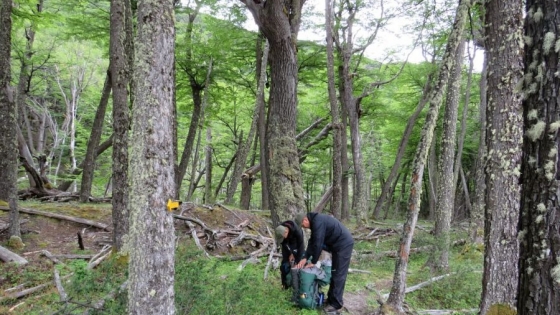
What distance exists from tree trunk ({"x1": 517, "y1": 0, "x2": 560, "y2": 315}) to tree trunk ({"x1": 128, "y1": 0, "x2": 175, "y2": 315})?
9.46 ft

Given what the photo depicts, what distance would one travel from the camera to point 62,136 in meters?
20.5

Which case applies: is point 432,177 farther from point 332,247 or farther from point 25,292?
point 25,292

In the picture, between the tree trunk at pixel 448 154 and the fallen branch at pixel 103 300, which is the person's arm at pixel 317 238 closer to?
the fallen branch at pixel 103 300

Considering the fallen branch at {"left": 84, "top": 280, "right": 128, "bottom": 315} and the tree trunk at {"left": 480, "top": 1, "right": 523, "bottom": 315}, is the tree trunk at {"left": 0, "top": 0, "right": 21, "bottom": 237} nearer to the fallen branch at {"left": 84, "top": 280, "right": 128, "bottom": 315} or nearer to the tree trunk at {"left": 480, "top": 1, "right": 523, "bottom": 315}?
the fallen branch at {"left": 84, "top": 280, "right": 128, "bottom": 315}

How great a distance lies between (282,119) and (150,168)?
3.90 meters

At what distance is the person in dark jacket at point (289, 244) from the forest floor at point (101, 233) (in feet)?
3.73

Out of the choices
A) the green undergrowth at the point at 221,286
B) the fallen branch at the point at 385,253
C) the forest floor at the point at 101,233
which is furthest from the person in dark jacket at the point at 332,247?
the fallen branch at the point at 385,253

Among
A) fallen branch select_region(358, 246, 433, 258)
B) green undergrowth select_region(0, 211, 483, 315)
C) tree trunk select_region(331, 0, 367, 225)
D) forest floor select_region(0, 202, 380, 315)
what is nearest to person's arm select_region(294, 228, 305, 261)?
green undergrowth select_region(0, 211, 483, 315)

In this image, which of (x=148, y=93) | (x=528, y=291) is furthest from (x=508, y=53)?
(x=148, y=93)

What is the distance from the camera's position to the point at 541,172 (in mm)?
1646

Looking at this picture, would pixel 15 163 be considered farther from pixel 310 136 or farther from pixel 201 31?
pixel 310 136

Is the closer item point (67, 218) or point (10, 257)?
point (10, 257)

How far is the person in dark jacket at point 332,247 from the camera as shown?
5.66 m

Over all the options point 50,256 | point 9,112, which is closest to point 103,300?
point 50,256
